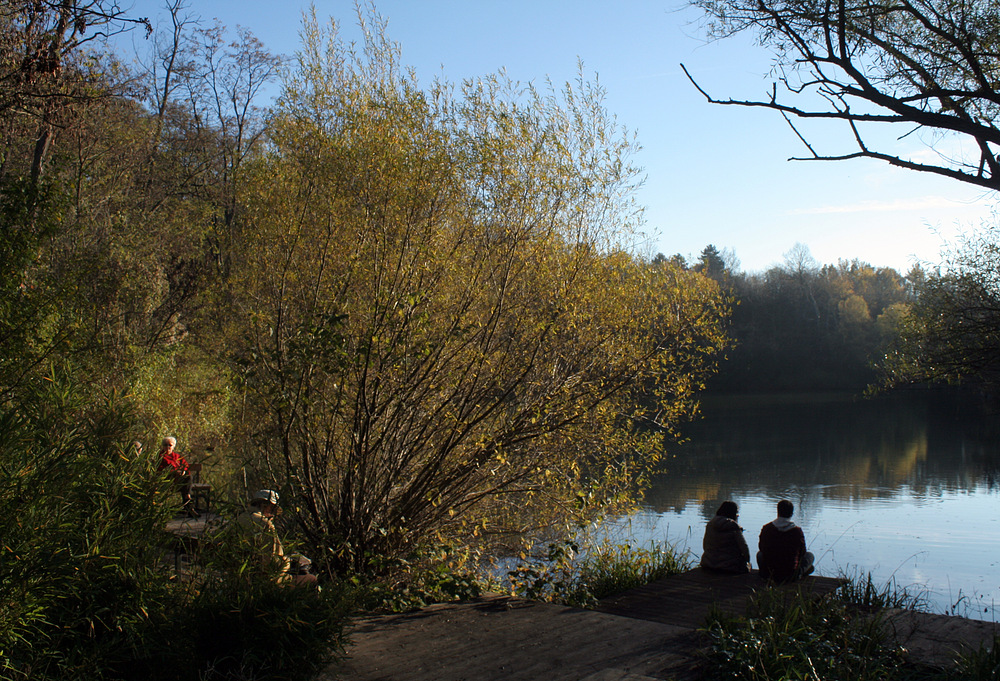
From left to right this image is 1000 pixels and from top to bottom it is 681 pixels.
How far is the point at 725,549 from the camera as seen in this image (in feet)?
25.6

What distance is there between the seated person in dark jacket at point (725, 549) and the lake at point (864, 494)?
31.3 inches

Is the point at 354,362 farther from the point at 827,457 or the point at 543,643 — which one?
the point at 827,457

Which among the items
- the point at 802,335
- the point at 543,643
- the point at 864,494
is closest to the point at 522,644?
the point at 543,643

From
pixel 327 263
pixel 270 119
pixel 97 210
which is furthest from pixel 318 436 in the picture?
pixel 97 210

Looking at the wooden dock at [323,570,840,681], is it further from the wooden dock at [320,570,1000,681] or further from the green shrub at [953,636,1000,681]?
the green shrub at [953,636,1000,681]

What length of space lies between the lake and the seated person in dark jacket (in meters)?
0.80

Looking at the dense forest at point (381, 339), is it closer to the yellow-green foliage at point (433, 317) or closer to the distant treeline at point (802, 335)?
the yellow-green foliage at point (433, 317)

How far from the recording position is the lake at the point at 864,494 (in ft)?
39.0

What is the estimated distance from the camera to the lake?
39.0 ft

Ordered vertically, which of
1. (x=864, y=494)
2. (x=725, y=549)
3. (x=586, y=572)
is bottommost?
(x=864, y=494)

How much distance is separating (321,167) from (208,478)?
715 centimetres

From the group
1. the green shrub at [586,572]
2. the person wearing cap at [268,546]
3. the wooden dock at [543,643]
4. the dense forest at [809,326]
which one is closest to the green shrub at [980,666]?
the wooden dock at [543,643]

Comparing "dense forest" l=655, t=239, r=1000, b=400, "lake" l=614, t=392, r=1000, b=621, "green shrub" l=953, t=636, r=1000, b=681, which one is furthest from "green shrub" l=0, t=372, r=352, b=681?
"dense forest" l=655, t=239, r=1000, b=400

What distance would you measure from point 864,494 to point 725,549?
12057 mm
